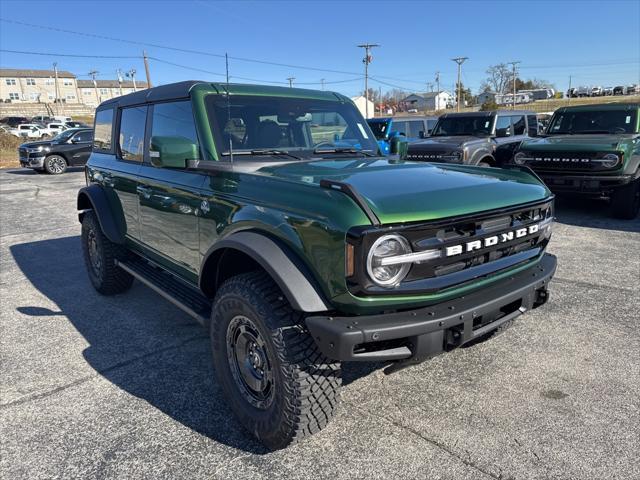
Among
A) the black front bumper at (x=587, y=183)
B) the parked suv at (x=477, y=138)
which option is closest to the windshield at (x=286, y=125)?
the black front bumper at (x=587, y=183)

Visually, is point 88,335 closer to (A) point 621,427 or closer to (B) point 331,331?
(B) point 331,331

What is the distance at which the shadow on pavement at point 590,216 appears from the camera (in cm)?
758

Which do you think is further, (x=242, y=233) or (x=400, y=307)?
(x=242, y=233)

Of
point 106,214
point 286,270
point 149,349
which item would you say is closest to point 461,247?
point 286,270

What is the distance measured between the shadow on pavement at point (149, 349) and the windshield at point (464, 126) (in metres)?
8.21

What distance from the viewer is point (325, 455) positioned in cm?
248

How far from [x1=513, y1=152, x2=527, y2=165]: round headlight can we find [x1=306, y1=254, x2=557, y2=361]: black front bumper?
667 cm

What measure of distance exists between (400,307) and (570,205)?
8682 millimetres

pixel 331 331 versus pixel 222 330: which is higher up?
pixel 331 331

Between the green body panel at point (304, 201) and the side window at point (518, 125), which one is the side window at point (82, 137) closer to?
the side window at point (518, 125)

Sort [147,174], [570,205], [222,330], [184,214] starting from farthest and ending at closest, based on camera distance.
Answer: [570,205] < [147,174] < [184,214] < [222,330]

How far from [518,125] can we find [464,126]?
1.40 meters

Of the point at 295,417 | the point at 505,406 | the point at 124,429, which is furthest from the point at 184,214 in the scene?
the point at 505,406

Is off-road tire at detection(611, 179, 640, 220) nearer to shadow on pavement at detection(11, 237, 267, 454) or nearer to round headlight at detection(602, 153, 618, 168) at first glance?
round headlight at detection(602, 153, 618, 168)
